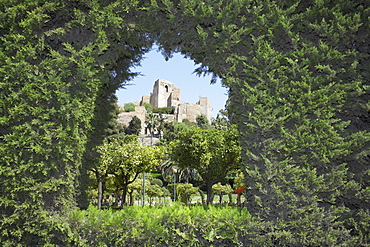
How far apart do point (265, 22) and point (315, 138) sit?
2.06 meters

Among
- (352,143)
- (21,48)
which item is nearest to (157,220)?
Result: (352,143)

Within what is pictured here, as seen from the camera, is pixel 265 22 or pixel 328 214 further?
pixel 265 22

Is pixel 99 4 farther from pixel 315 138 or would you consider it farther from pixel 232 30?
pixel 315 138

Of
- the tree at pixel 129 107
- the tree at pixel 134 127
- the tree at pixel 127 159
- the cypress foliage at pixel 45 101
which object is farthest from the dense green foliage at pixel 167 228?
the tree at pixel 129 107

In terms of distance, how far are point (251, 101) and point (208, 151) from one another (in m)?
16.0

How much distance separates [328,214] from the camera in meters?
4.07

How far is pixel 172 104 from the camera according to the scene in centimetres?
11619

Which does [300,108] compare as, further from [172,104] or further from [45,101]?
[172,104]

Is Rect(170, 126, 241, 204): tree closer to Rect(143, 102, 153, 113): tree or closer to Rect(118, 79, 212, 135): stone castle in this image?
Rect(118, 79, 212, 135): stone castle

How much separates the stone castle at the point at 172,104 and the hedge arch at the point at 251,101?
298 ft

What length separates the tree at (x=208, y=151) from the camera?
19922mm

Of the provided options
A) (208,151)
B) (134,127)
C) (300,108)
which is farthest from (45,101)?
(134,127)

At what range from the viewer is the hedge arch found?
4.11 m

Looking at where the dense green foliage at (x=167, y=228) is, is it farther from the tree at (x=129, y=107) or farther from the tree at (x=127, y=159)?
the tree at (x=129, y=107)
